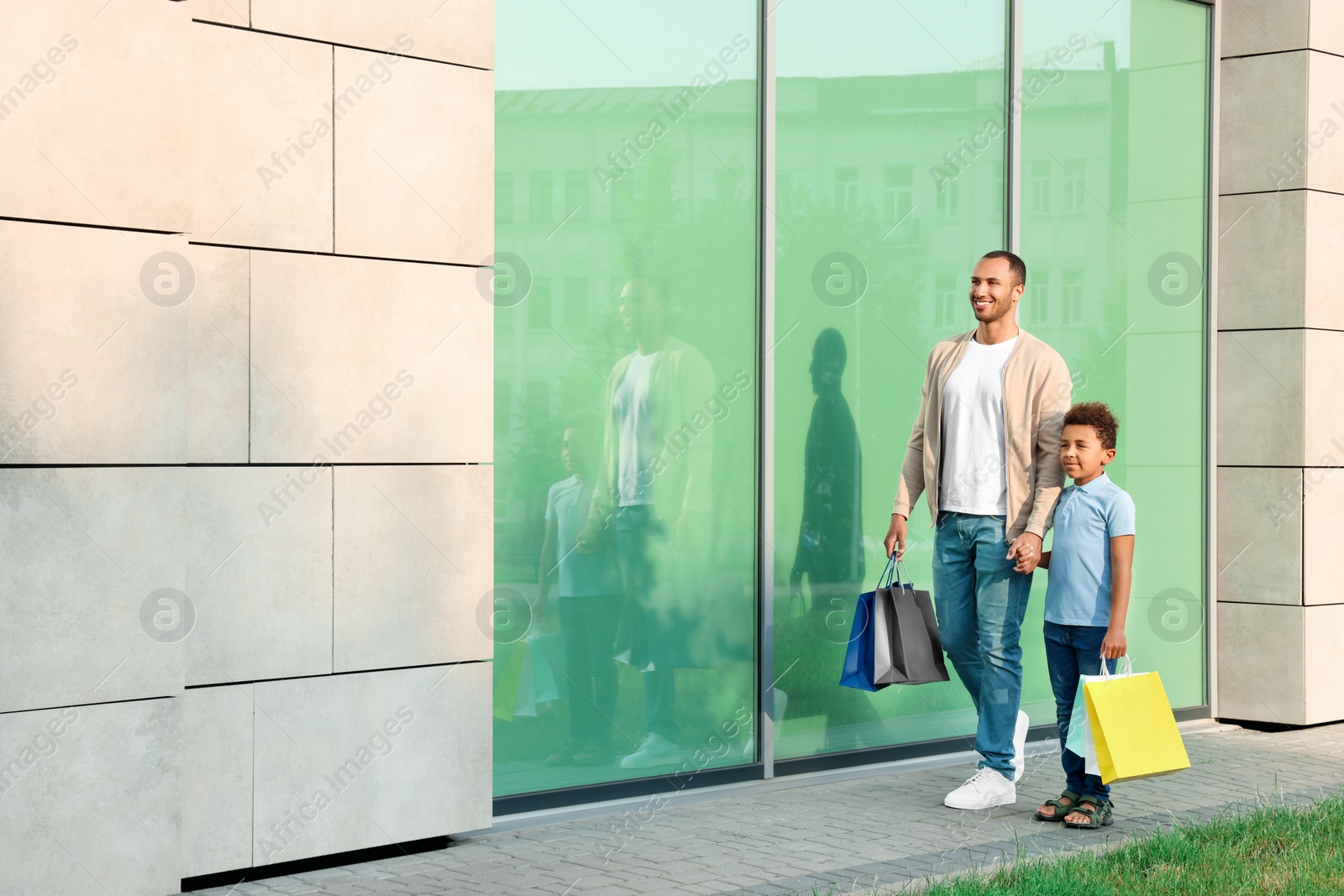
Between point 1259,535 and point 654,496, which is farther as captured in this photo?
point 1259,535

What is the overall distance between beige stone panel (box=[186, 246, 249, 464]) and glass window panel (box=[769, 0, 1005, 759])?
→ 2.75 metres

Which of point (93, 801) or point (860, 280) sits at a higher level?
point (860, 280)

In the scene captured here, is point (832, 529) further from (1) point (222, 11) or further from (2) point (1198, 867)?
(1) point (222, 11)

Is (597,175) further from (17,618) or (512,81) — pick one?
(17,618)

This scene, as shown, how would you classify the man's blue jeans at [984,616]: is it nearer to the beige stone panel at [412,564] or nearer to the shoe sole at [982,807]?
the shoe sole at [982,807]

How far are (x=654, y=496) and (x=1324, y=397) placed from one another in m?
4.49

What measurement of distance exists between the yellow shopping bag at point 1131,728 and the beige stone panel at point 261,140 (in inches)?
134

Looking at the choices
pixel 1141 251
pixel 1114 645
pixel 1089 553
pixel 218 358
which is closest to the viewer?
pixel 218 358

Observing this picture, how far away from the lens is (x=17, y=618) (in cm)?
461

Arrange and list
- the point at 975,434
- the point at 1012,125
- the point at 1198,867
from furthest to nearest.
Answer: the point at 1012,125
the point at 975,434
the point at 1198,867

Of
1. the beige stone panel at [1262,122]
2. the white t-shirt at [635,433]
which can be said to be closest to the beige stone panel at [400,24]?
the white t-shirt at [635,433]

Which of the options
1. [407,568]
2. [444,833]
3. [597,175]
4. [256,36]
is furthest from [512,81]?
[444,833]

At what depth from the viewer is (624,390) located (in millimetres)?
6574

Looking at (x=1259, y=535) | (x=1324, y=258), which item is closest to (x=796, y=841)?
(x=1259, y=535)
